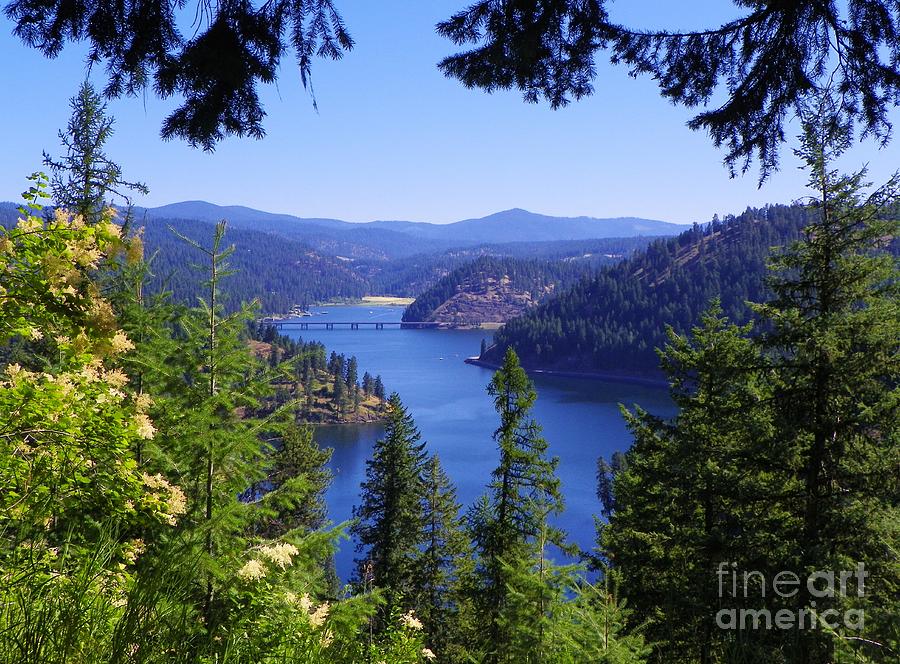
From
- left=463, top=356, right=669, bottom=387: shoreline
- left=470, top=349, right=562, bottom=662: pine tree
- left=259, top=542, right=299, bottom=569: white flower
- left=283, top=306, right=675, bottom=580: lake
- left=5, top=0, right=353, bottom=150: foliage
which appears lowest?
left=283, top=306, right=675, bottom=580: lake

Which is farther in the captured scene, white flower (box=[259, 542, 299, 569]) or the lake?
the lake

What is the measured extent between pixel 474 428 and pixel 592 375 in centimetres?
6569

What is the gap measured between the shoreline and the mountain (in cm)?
192

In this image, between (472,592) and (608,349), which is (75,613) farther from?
(608,349)

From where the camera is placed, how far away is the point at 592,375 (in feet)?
473

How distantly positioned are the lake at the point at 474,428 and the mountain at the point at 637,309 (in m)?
12.3

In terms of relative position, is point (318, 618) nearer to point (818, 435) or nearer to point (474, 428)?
point (818, 435)

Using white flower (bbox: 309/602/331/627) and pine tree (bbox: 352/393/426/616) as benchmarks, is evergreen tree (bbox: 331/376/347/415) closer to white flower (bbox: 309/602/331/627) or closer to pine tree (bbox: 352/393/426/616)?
pine tree (bbox: 352/393/426/616)

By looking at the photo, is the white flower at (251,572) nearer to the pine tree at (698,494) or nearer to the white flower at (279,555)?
the white flower at (279,555)

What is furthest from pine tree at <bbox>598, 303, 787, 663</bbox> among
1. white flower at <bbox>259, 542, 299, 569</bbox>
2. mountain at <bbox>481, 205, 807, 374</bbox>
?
mountain at <bbox>481, 205, 807, 374</bbox>

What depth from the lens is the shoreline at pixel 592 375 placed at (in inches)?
5148

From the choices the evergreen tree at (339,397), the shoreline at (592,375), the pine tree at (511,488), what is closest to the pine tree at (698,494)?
the pine tree at (511,488)

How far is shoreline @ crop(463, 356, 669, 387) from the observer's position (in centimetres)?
13075

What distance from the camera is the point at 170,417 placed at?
7004mm
